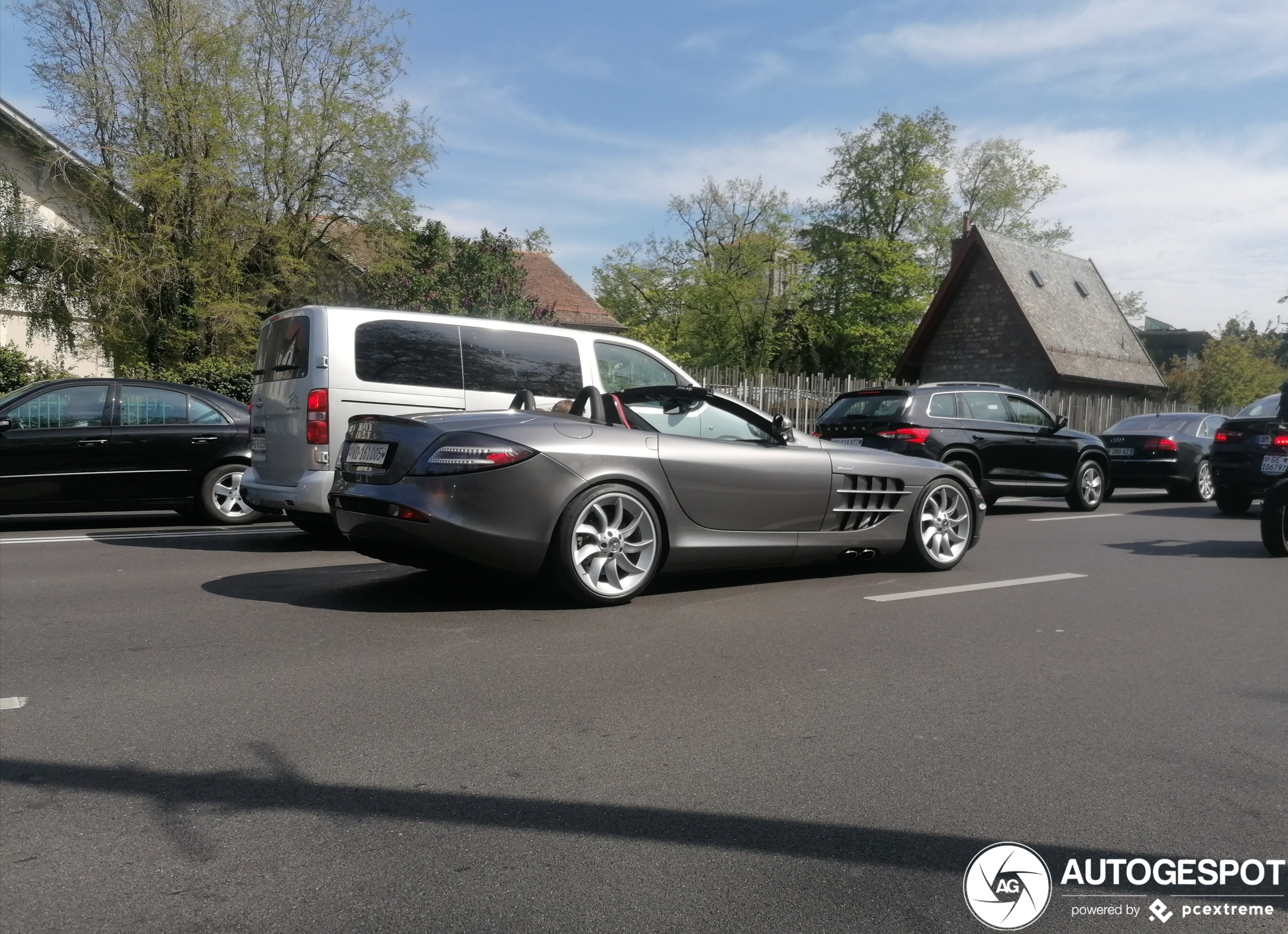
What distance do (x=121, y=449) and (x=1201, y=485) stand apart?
51.1ft

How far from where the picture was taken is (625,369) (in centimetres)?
1088

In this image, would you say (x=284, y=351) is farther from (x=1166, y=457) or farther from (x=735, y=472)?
(x=1166, y=457)

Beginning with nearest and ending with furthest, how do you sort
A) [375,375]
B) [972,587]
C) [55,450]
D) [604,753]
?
[604,753], [972,587], [375,375], [55,450]

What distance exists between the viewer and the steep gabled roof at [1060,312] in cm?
4000

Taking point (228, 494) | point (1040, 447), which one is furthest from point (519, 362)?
point (1040, 447)

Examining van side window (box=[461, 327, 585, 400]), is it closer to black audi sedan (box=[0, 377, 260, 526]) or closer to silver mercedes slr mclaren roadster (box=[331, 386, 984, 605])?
silver mercedes slr mclaren roadster (box=[331, 386, 984, 605])

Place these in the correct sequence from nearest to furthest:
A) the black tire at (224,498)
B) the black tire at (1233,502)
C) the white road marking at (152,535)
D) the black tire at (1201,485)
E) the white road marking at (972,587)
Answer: the white road marking at (972,587)
the white road marking at (152,535)
the black tire at (224,498)
the black tire at (1233,502)
the black tire at (1201,485)

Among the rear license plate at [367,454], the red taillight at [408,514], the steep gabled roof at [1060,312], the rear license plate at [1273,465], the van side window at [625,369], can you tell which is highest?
the steep gabled roof at [1060,312]

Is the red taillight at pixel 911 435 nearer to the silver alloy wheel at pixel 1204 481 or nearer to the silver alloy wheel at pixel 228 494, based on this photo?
the silver alloy wheel at pixel 1204 481

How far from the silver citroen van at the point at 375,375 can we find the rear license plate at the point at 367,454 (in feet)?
6.12

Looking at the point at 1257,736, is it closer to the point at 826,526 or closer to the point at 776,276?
the point at 826,526

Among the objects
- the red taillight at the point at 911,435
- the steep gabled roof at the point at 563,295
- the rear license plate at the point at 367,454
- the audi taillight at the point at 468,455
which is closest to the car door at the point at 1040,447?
the red taillight at the point at 911,435

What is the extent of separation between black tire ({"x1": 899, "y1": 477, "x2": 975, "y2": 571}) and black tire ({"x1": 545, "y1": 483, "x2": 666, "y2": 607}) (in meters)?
2.35

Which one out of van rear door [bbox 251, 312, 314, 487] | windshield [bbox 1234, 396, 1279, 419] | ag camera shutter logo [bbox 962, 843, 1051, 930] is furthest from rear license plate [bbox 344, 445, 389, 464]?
windshield [bbox 1234, 396, 1279, 419]
